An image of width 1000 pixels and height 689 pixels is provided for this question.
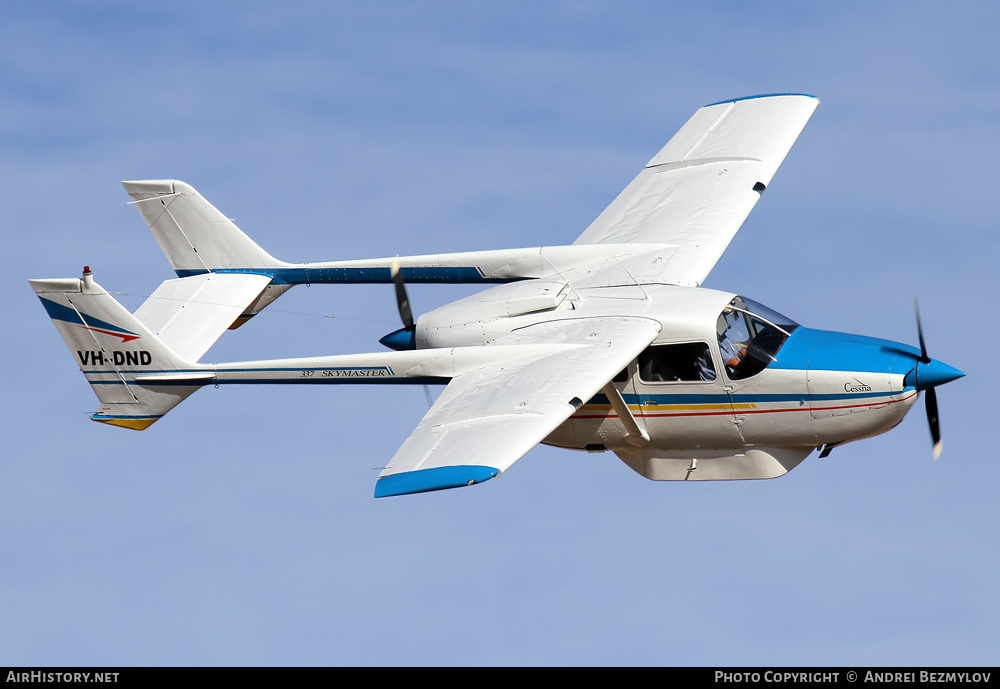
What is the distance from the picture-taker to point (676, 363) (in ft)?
74.9

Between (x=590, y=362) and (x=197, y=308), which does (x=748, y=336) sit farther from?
(x=197, y=308)

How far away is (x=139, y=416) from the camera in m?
24.4

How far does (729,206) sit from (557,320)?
5068mm

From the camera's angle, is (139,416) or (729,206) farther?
(729,206)

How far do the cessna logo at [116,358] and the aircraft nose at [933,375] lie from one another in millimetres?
12087

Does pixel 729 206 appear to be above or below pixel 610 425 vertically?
above

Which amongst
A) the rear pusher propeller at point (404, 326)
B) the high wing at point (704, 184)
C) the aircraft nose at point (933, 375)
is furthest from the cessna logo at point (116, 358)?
the aircraft nose at point (933, 375)

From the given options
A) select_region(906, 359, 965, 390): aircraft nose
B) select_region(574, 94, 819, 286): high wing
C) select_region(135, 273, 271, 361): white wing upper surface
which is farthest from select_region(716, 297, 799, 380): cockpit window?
select_region(135, 273, 271, 361): white wing upper surface

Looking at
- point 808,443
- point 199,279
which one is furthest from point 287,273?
point 808,443

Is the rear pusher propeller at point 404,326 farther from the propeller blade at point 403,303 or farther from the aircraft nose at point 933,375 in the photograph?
the aircraft nose at point 933,375

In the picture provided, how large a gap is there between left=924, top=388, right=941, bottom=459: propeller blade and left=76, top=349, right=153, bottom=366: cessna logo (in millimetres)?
12310

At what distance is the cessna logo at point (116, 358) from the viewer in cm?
2420

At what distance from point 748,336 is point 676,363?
1203mm
